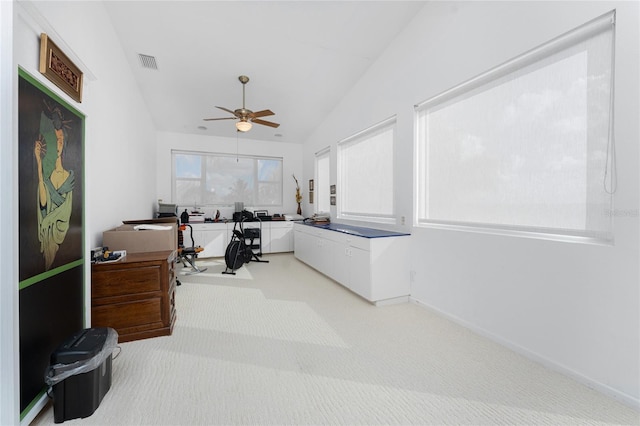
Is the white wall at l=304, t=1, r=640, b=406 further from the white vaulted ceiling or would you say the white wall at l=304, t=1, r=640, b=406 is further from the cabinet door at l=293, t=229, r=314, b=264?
the cabinet door at l=293, t=229, r=314, b=264

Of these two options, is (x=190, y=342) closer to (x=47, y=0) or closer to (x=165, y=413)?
(x=165, y=413)

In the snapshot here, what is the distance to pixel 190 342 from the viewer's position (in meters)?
2.39

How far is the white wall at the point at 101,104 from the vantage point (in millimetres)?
1696

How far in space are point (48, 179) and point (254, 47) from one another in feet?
9.43

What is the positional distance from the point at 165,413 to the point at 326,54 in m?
4.26

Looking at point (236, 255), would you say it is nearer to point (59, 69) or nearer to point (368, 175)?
point (368, 175)

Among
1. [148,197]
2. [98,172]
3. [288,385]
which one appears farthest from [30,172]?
[148,197]

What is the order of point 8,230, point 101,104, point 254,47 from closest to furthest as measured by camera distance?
1. point 8,230
2. point 101,104
3. point 254,47

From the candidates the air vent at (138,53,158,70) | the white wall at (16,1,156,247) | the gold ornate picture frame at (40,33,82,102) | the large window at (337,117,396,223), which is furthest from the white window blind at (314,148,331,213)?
the gold ornate picture frame at (40,33,82,102)

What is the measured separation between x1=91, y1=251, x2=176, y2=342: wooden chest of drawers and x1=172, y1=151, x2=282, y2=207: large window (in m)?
4.30

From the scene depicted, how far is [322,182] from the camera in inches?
248

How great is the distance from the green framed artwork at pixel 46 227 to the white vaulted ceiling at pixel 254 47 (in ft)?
6.36

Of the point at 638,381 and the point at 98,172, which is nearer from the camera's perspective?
the point at 638,381

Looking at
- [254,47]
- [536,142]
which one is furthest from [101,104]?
[536,142]
